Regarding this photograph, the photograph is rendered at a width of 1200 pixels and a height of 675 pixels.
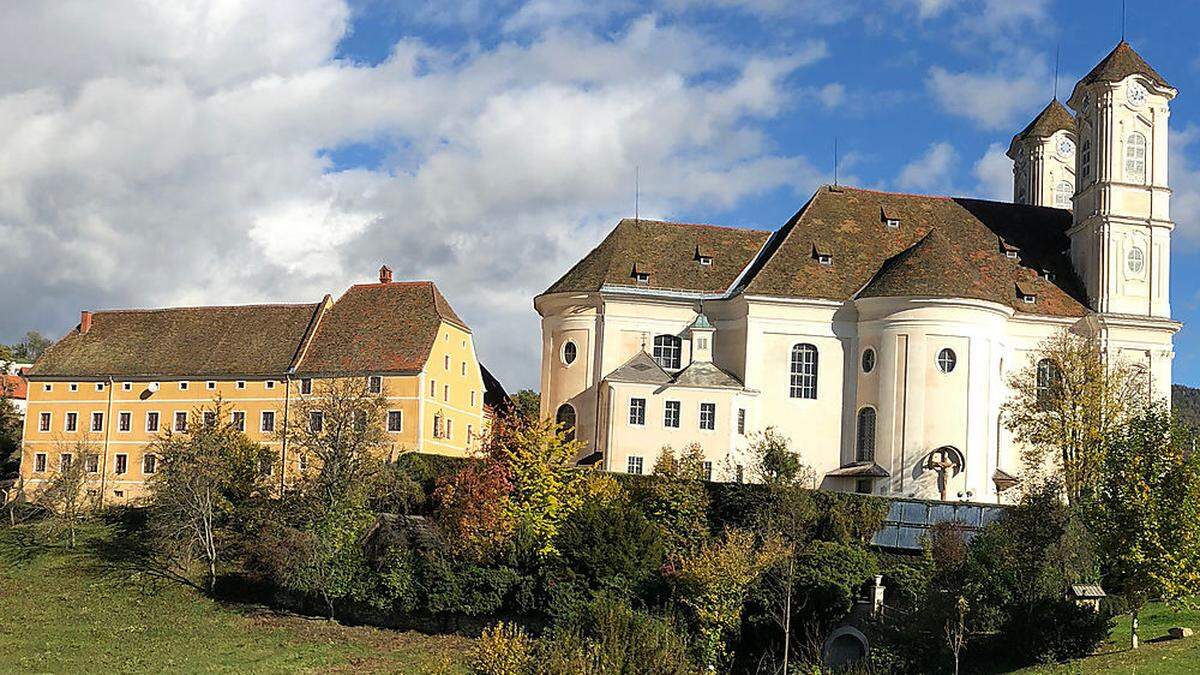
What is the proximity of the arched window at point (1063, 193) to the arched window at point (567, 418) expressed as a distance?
3038cm

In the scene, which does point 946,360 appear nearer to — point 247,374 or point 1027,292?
point 1027,292

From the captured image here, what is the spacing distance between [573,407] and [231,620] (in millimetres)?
18750

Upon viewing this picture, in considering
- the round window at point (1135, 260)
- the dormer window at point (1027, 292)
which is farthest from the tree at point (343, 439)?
the round window at point (1135, 260)

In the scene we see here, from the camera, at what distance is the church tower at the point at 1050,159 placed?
78250mm

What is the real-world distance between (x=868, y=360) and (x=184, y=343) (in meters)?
34.7

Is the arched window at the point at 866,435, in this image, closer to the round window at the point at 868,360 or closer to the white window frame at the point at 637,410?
the round window at the point at 868,360

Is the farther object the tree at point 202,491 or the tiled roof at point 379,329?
the tiled roof at point 379,329

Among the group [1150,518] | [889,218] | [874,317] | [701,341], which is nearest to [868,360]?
[874,317]

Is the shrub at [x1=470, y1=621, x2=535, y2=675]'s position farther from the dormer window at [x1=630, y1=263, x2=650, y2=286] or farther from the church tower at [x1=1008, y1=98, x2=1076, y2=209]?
the church tower at [x1=1008, y1=98, x2=1076, y2=209]

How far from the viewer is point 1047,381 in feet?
209

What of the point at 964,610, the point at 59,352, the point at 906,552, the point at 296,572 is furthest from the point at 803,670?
the point at 59,352

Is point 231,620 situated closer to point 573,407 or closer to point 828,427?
point 573,407

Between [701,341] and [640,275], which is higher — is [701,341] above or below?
below

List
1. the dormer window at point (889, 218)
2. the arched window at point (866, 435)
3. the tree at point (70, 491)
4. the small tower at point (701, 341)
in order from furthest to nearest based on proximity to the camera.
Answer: the dormer window at point (889, 218) → the tree at point (70, 491) → the small tower at point (701, 341) → the arched window at point (866, 435)
